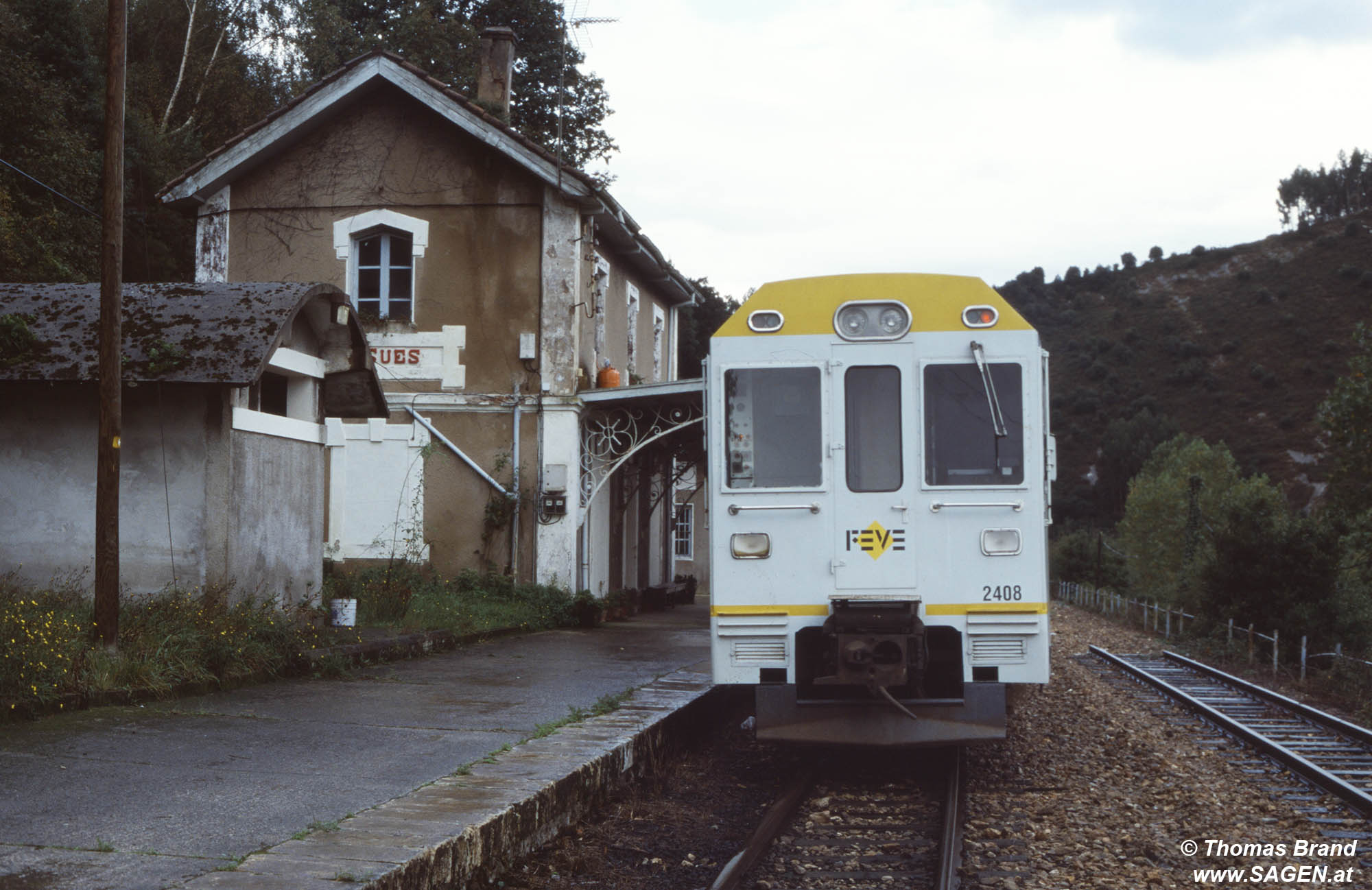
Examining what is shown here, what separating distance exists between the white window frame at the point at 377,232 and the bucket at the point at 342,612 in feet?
21.2

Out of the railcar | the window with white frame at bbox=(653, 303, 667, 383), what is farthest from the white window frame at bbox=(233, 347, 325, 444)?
the window with white frame at bbox=(653, 303, 667, 383)

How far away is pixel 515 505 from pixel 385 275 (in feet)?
13.0

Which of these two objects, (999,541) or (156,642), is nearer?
(999,541)

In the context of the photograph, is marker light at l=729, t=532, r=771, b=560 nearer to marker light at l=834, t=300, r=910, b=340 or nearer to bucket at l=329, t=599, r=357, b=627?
marker light at l=834, t=300, r=910, b=340

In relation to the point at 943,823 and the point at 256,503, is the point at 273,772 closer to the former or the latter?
the point at 943,823

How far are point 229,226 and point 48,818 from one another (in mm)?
15066

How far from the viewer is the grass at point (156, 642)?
8102 mm

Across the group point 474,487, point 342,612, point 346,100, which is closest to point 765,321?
point 342,612

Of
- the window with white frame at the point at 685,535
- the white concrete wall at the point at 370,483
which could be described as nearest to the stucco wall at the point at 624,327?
the white concrete wall at the point at 370,483

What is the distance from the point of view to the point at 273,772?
666 centimetres

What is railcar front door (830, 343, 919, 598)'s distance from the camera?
8109 millimetres

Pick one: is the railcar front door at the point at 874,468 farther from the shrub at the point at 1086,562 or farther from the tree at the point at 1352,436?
the shrub at the point at 1086,562

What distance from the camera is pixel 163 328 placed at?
10.6m

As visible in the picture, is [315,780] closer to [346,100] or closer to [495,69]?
[346,100]
